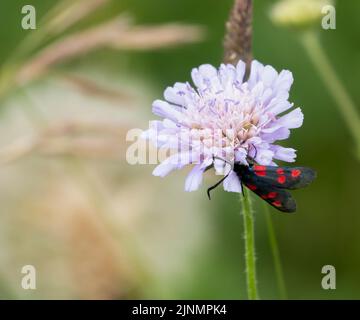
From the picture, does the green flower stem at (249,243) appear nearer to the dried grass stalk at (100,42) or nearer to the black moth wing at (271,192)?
the black moth wing at (271,192)

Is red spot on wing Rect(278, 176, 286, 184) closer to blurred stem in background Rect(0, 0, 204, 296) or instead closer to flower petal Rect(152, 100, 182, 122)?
flower petal Rect(152, 100, 182, 122)

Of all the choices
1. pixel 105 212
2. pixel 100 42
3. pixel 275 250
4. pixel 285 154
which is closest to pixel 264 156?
pixel 285 154

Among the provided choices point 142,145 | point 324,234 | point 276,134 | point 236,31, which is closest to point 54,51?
point 142,145

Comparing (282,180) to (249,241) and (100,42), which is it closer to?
(249,241)

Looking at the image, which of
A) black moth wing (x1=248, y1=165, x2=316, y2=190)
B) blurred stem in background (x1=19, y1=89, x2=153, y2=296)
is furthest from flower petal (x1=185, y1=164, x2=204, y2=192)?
blurred stem in background (x1=19, y1=89, x2=153, y2=296)

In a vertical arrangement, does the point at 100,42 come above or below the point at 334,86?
above

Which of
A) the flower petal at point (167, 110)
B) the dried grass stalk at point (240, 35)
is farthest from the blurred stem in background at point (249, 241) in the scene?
the dried grass stalk at point (240, 35)
